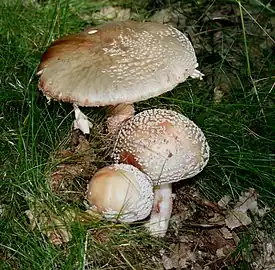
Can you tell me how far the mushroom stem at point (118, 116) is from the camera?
2.78m

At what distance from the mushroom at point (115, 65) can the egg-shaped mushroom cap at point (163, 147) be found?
129 millimetres

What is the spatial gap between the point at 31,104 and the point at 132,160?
0.60 meters

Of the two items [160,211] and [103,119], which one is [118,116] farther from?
[160,211]

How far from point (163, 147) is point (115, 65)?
36 cm

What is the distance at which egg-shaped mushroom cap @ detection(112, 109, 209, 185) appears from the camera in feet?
7.84

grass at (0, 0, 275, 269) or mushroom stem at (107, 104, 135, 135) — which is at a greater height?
mushroom stem at (107, 104, 135, 135)

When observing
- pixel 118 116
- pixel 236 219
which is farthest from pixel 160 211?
pixel 118 116

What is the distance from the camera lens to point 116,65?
2395 millimetres

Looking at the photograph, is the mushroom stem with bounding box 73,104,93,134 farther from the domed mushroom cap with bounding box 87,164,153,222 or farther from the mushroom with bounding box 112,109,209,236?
the domed mushroom cap with bounding box 87,164,153,222

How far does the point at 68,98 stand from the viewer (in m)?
2.34

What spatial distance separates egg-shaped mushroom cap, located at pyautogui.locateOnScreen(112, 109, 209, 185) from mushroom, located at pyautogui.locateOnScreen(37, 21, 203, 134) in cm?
13

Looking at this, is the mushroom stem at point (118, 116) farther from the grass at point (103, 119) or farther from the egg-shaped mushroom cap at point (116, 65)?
the egg-shaped mushroom cap at point (116, 65)

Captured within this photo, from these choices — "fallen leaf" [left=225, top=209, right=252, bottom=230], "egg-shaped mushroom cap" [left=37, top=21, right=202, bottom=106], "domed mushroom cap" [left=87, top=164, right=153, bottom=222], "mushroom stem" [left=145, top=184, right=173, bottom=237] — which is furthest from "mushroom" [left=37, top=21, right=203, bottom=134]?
"fallen leaf" [left=225, top=209, right=252, bottom=230]

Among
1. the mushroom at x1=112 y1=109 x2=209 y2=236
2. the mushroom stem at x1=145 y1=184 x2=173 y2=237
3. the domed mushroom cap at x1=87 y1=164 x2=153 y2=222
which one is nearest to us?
the domed mushroom cap at x1=87 y1=164 x2=153 y2=222
